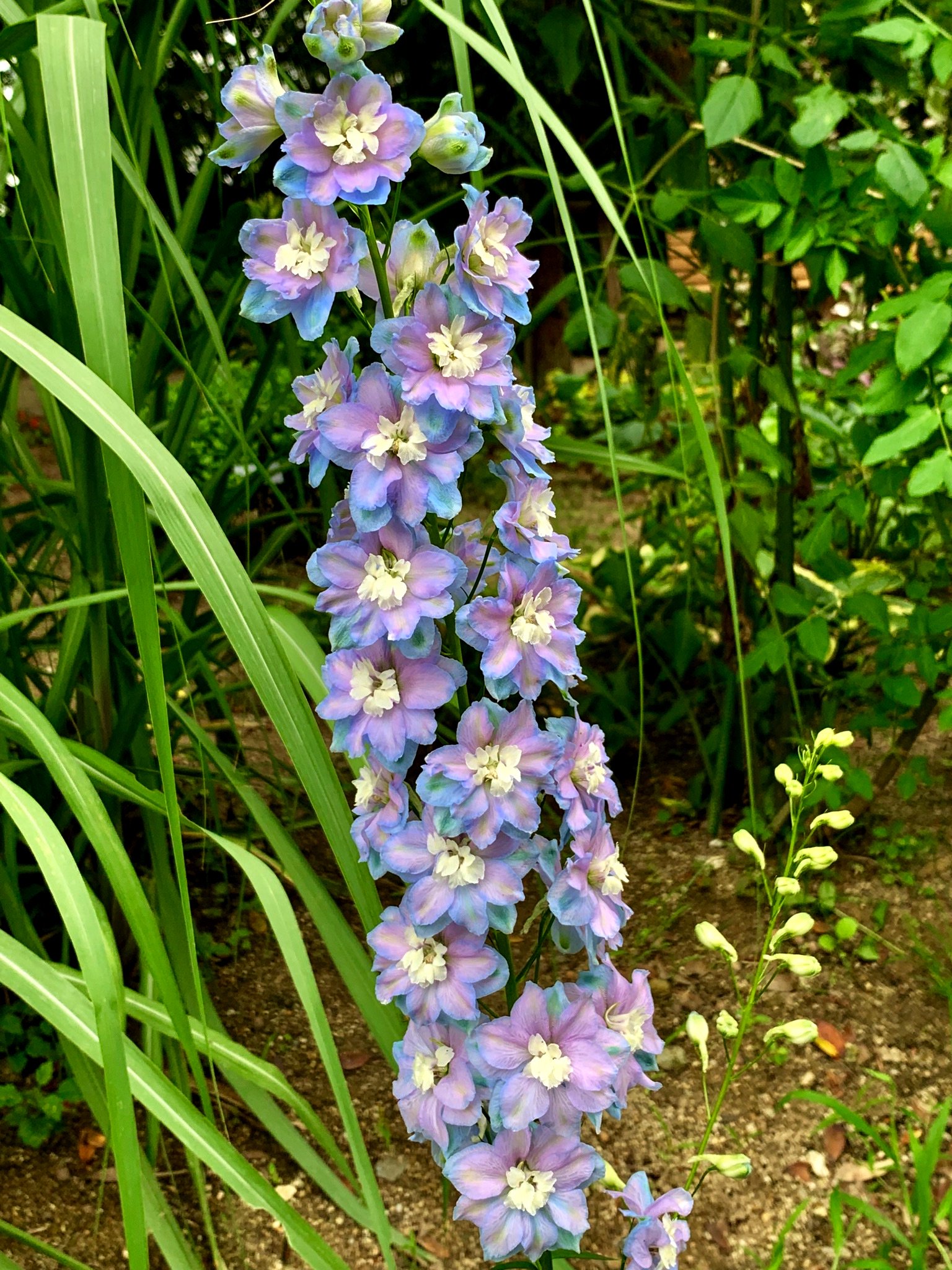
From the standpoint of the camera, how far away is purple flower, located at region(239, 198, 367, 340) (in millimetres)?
656

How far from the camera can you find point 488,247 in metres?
0.67

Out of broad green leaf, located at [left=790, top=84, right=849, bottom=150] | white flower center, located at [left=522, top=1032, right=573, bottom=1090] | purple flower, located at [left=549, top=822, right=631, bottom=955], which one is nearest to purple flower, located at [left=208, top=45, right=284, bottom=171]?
purple flower, located at [left=549, top=822, right=631, bottom=955]

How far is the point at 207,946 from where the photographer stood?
148cm

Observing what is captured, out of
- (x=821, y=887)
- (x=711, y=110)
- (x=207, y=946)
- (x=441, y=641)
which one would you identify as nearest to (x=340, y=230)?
(x=441, y=641)

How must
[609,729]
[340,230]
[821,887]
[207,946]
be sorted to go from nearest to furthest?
1. [340,230]
2. [207,946]
3. [821,887]
4. [609,729]

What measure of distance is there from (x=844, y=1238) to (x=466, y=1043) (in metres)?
0.64

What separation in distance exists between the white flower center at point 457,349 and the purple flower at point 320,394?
0.05 m

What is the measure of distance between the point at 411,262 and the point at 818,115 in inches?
27.4

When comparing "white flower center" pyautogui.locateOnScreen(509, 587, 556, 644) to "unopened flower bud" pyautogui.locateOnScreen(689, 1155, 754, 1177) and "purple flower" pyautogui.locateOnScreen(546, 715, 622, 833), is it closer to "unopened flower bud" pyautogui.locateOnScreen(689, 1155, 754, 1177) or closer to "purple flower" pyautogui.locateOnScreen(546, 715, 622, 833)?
"purple flower" pyautogui.locateOnScreen(546, 715, 622, 833)

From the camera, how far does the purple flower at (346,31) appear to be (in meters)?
0.64

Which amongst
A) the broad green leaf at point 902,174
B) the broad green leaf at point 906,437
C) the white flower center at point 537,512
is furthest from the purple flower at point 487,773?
the broad green leaf at point 902,174

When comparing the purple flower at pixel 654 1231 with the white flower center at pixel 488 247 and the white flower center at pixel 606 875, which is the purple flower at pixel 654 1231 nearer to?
the white flower center at pixel 606 875

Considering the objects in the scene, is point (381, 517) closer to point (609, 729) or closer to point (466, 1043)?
point (466, 1043)

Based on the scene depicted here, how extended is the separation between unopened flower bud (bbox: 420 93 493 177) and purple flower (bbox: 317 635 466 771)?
284 millimetres
